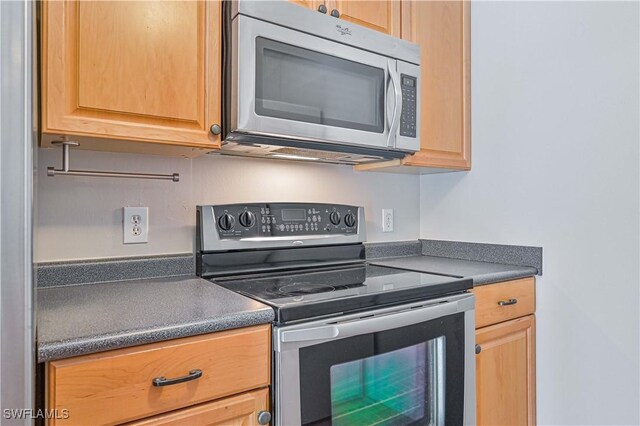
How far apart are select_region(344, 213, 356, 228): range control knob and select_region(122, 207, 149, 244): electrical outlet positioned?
78 centimetres

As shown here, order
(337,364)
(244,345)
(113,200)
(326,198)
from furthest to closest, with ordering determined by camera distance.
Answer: (326,198) < (113,200) < (337,364) < (244,345)

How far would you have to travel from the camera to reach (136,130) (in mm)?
1124

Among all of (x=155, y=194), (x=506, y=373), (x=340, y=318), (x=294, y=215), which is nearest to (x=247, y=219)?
(x=294, y=215)

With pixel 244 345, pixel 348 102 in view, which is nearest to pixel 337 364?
pixel 244 345

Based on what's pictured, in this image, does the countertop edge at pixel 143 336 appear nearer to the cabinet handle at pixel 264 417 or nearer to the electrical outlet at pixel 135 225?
the cabinet handle at pixel 264 417

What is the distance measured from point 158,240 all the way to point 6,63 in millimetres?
862

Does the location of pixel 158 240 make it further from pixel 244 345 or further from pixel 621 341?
pixel 621 341

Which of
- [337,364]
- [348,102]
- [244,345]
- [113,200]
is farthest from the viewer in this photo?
[348,102]

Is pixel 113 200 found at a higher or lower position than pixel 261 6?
lower

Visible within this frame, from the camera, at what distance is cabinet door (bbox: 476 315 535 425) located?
4.96 ft

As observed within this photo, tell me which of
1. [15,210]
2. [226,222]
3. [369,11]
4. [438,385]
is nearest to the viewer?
[15,210]

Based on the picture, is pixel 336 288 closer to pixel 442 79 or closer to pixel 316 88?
pixel 316 88

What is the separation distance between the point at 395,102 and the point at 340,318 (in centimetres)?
83

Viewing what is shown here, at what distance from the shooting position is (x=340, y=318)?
109 cm
